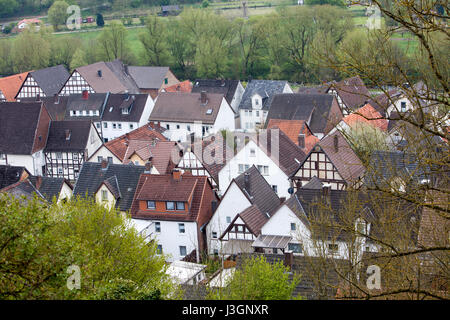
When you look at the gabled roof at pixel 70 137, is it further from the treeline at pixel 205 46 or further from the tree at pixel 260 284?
the treeline at pixel 205 46

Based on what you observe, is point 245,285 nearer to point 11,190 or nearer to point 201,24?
point 11,190

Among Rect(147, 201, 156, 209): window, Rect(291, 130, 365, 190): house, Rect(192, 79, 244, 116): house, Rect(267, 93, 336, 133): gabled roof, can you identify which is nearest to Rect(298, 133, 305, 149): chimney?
Rect(291, 130, 365, 190): house

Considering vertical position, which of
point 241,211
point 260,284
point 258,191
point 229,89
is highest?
point 229,89

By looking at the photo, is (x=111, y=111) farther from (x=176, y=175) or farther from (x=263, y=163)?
(x=176, y=175)

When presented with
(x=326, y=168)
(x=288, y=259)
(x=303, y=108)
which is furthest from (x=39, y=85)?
(x=288, y=259)

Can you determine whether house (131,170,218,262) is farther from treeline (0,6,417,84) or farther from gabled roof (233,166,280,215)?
treeline (0,6,417,84)

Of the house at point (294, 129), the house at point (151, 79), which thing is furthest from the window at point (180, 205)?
the house at point (151, 79)
